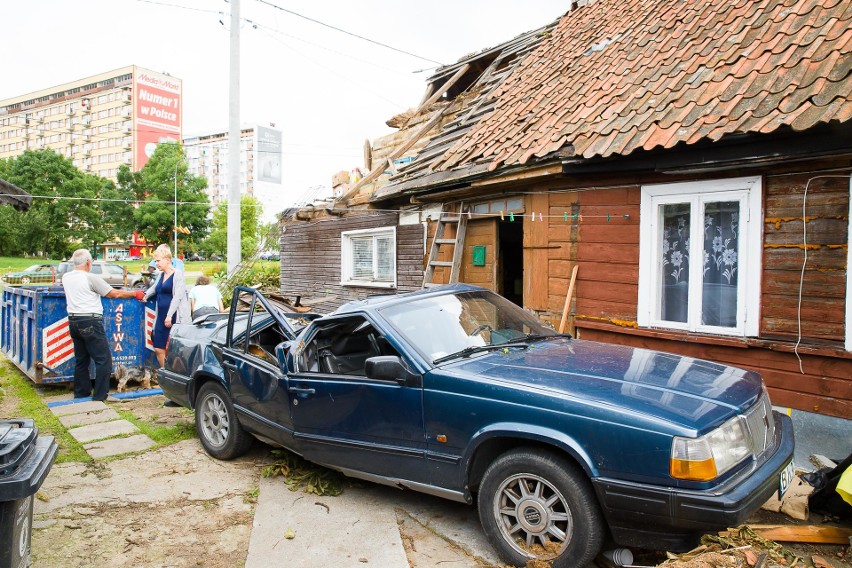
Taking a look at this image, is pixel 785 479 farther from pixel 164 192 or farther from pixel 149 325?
pixel 164 192

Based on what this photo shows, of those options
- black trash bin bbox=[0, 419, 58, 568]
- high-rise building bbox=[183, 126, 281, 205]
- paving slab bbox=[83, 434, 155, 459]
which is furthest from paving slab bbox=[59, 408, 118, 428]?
high-rise building bbox=[183, 126, 281, 205]

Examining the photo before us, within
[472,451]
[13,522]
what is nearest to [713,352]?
[472,451]

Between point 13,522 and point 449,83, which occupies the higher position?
point 449,83

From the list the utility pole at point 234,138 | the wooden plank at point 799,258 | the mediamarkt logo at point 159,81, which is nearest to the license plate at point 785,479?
the wooden plank at point 799,258

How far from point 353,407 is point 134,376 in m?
5.64

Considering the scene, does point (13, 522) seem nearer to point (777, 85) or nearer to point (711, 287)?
point (711, 287)

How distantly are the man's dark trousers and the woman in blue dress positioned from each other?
704 mm

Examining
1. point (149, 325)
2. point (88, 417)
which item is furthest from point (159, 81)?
point (88, 417)

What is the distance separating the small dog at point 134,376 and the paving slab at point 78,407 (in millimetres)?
700

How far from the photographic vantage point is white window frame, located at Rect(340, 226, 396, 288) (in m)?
9.91

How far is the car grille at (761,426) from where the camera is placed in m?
3.00

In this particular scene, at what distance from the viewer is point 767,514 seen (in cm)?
379

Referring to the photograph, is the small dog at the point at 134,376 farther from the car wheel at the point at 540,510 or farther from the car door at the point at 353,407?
the car wheel at the point at 540,510

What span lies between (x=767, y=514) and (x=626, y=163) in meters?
3.46
